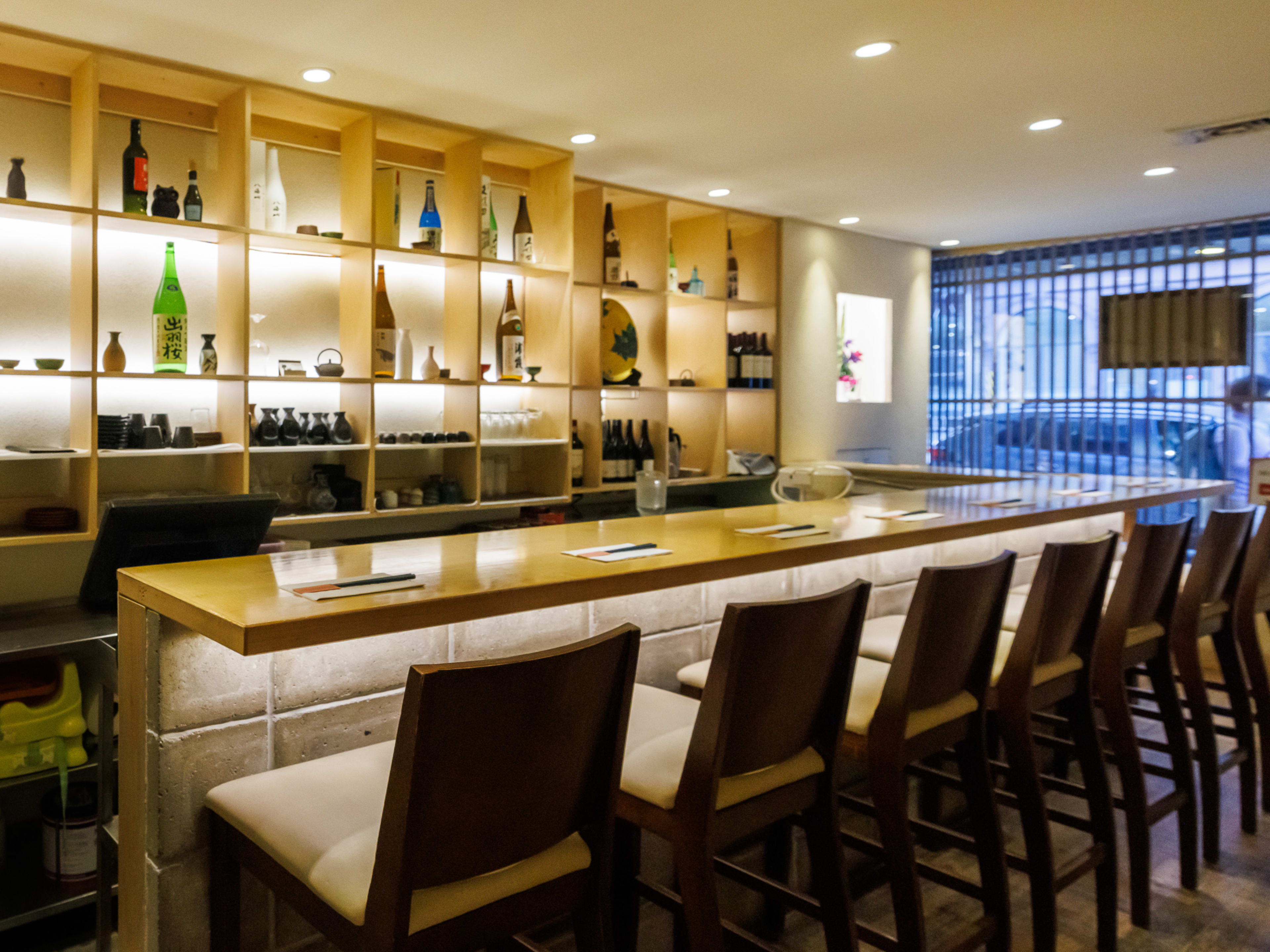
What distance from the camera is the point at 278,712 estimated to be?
1569 mm

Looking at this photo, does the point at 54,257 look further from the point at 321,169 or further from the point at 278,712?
the point at 278,712

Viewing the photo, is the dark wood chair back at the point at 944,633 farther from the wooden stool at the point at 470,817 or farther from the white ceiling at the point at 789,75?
the white ceiling at the point at 789,75

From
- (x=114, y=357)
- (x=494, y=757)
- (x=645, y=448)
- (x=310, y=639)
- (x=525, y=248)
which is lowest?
(x=494, y=757)

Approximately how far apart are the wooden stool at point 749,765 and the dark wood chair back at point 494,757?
20 cm

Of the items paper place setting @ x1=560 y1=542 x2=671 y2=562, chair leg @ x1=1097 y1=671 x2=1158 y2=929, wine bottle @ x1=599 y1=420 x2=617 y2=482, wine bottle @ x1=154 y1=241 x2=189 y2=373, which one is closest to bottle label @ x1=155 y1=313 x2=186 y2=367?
wine bottle @ x1=154 y1=241 x2=189 y2=373

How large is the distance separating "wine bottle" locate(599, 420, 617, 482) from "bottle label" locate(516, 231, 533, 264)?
972mm

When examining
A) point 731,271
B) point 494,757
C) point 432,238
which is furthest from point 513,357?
point 494,757

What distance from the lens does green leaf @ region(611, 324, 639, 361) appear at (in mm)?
5000

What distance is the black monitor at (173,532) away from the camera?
81.8 inches

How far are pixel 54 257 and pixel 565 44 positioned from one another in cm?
197

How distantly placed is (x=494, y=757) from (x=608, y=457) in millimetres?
4072

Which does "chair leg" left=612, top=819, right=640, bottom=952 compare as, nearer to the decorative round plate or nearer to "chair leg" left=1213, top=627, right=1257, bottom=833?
"chair leg" left=1213, top=627, right=1257, bottom=833

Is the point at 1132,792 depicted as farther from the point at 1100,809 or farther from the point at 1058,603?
the point at 1058,603

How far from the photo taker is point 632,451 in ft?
17.1
